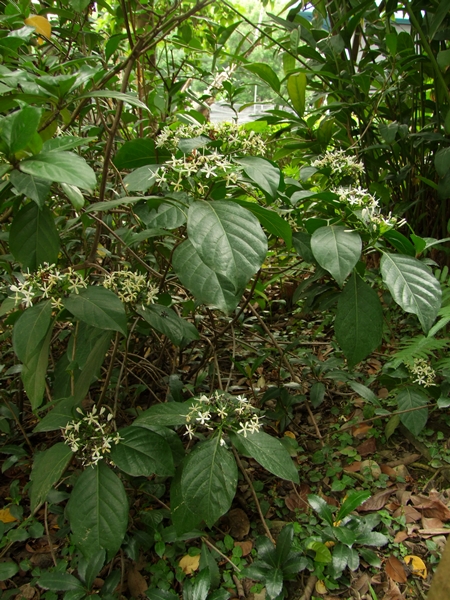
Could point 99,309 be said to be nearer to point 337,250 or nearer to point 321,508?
point 337,250

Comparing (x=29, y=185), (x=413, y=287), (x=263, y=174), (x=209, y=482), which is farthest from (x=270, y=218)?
(x=209, y=482)

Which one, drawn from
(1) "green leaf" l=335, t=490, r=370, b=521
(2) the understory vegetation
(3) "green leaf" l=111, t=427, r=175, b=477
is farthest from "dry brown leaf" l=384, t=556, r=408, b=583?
(3) "green leaf" l=111, t=427, r=175, b=477

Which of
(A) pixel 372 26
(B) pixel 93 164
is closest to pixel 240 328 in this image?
(B) pixel 93 164

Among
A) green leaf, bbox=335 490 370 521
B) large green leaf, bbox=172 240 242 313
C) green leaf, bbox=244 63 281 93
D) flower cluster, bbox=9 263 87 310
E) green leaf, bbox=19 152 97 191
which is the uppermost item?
green leaf, bbox=244 63 281 93

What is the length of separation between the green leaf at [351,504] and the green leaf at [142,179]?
0.99 meters

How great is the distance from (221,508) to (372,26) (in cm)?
195

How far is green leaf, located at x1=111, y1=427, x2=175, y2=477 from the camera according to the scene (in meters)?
1.06

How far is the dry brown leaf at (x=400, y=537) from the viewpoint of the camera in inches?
49.5

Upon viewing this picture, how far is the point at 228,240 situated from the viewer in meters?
0.82

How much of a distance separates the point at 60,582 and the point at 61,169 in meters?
1.00

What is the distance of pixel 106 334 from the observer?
3.51ft

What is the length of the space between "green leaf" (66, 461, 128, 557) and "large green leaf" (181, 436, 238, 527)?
6.2 inches

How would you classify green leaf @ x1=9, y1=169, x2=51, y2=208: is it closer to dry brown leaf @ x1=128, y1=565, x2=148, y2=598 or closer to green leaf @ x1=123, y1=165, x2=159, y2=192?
green leaf @ x1=123, y1=165, x2=159, y2=192

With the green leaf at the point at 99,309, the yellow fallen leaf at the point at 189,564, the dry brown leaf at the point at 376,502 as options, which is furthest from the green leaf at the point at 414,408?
the green leaf at the point at 99,309
